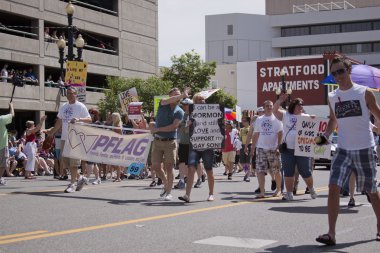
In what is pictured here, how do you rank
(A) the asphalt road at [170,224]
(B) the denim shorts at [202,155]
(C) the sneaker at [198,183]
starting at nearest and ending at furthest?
1. (A) the asphalt road at [170,224]
2. (B) the denim shorts at [202,155]
3. (C) the sneaker at [198,183]

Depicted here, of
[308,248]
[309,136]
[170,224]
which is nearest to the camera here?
[308,248]

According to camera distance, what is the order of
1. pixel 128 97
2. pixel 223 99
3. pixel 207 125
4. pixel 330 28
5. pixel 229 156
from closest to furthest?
pixel 207 125 → pixel 229 156 → pixel 128 97 → pixel 223 99 → pixel 330 28

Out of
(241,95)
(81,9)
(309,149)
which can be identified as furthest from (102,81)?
(309,149)

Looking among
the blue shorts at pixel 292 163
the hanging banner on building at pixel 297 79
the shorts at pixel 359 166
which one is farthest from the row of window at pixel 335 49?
the shorts at pixel 359 166

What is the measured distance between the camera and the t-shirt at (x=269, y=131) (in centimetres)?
1245

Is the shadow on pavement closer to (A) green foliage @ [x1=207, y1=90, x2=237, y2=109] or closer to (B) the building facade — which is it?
(B) the building facade

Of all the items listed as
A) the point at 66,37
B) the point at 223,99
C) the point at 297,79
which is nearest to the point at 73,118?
the point at 66,37

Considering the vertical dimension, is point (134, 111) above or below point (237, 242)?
above

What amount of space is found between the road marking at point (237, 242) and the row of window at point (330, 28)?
85.9 m

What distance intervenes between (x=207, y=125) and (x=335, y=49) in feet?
268

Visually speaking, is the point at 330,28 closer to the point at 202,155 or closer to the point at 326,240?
the point at 202,155

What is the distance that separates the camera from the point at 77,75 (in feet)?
73.4

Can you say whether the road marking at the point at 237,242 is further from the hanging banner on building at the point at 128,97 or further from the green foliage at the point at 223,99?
the green foliage at the point at 223,99

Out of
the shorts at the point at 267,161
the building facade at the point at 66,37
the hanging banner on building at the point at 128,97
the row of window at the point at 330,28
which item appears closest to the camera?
the shorts at the point at 267,161
